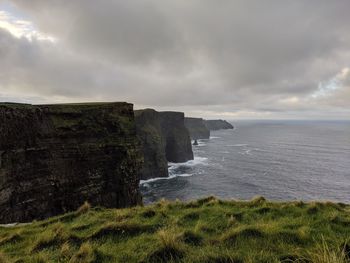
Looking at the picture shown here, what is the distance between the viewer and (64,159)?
3856 cm

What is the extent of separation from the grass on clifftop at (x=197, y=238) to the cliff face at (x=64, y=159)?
23.9m

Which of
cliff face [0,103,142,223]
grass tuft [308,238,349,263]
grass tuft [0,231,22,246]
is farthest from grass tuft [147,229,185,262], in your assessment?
cliff face [0,103,142,223]

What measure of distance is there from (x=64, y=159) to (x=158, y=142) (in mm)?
60510

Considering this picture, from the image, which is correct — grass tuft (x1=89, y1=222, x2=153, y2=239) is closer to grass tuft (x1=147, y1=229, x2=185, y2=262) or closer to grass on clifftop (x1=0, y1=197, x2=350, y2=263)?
grass on clifftop (x1=0, y1=197, x2=350, y2=263)

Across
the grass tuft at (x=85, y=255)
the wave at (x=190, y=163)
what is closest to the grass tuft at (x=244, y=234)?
the grass tuft at (x=85, y=255)

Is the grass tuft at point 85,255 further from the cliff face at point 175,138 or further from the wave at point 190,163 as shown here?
the cliff face at point 175,138

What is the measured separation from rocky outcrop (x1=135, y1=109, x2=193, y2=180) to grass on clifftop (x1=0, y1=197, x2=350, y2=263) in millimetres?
80395

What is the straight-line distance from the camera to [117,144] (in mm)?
44594

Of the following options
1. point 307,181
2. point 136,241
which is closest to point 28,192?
point 136,241

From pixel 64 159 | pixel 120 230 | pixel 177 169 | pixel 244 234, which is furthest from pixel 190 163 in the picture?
pixel 244 234

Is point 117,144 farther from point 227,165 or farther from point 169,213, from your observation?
point 227,165

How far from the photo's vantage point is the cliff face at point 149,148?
93.3 metres

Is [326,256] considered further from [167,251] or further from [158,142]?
[158,142]

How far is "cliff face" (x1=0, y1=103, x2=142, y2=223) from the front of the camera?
3291 centimetres
